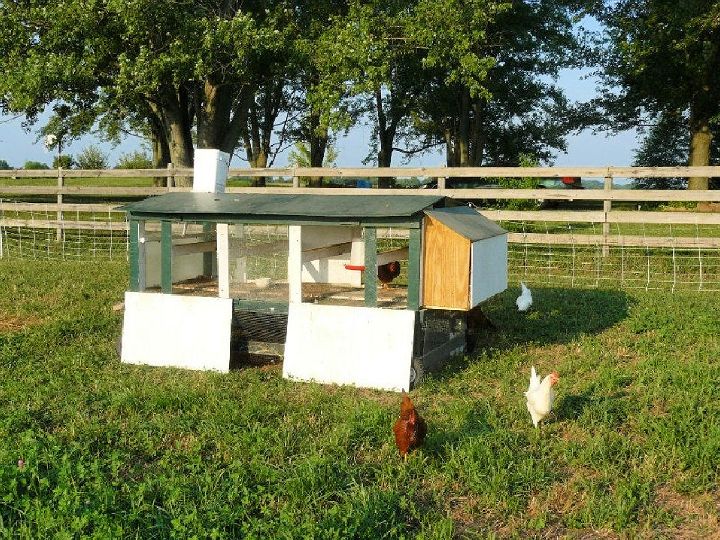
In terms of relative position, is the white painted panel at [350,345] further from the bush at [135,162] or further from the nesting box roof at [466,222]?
the bush at [135,162]

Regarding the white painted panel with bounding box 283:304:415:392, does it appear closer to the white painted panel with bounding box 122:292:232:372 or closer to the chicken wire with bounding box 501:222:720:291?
the white painted panel with bounding box 122:292:232:372

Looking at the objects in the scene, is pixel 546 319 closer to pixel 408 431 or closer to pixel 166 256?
pixel 166 256

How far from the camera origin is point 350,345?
6770 mm

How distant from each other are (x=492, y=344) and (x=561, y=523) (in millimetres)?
3935

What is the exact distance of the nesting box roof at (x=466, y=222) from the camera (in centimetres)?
659

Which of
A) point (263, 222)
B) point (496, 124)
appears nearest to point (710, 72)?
point (496, 124)

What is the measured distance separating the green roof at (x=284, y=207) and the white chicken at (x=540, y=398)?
176 centimetres

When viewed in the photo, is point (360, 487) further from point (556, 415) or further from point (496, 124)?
point (496, 124)

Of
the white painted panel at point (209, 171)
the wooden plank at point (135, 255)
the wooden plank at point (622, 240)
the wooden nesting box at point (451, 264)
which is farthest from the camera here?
the wooden plank at point (622, 240)

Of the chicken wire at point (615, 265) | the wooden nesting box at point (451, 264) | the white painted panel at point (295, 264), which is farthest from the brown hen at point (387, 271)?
the chicken wire at point (615, 265)

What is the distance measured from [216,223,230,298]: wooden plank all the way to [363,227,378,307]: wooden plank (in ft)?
4.35

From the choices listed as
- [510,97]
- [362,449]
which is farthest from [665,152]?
[362,449]

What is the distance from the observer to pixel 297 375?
22.6 ft

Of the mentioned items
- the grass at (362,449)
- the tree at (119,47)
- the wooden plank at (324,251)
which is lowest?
the grass at (362,449)
